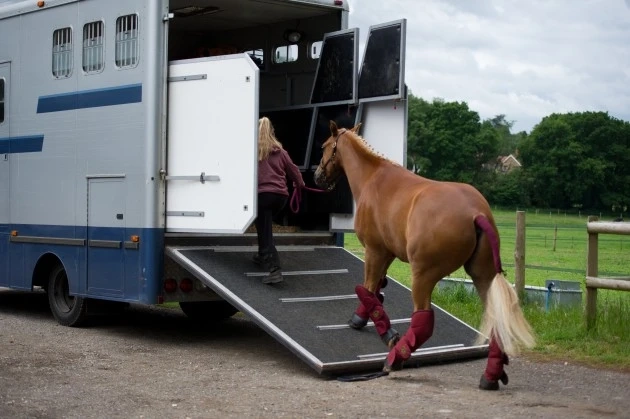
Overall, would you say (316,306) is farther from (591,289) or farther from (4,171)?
(4,171)

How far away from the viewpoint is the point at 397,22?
1003 centimetres

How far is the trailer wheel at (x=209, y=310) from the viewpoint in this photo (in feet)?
39.8

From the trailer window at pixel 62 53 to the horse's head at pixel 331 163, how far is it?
3.30 meters

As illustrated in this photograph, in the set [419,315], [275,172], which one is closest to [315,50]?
[275,172]

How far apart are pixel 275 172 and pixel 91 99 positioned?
7.67ft

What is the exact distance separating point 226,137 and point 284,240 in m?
1.77

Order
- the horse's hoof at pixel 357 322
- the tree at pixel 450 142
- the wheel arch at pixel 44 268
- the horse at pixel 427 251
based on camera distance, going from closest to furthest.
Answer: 1. the horse at pixel 427 251
2. the horse's hoof at pixel 357 322
3. the wheel arch at pixel 44 268
4. the tree at pixel 450 142

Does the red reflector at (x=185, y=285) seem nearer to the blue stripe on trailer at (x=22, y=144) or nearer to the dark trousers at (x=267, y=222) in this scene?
the dark trousers at (x=267, y=222)

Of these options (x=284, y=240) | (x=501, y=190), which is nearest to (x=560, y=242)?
(x=501, y=190)

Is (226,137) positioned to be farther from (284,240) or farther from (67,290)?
(67,290)

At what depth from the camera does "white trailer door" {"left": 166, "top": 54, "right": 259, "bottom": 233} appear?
9.23m

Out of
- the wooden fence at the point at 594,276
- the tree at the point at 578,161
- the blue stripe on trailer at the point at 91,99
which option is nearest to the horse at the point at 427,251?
the wooden fence at the point at 594,276

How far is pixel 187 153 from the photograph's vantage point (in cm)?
982

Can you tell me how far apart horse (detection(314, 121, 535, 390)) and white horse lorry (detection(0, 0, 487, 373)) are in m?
0.53
